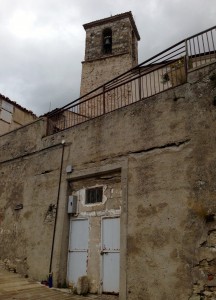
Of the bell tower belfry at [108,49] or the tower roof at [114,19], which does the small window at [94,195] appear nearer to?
the bell tower belfry at [108,49]

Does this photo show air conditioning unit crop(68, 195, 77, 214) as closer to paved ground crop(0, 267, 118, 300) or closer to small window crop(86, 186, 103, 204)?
small window crop(86, 186, 103, 204)

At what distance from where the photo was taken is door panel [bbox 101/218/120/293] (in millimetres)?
6836

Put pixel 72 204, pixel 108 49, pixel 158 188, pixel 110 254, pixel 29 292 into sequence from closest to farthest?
pixel 158 188, pixel 29 292, pixel 110 254, pixel 72 204, pixel 108 49

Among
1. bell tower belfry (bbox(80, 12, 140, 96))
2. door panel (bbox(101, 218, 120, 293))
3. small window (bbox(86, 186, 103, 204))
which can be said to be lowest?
door panel (bbox(101, 218, 120, 293))

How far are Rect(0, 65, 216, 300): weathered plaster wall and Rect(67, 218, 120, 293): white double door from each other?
10.0 inches

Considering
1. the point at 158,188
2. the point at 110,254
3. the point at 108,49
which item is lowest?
the point at 110,254

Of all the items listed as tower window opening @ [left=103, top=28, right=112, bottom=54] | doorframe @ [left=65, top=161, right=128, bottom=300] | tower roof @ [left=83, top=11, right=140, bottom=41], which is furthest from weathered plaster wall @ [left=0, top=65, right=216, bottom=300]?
tower roof @ [left=83, top=11, right=140, bottom=41]

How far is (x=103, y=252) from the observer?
7230 millimetres

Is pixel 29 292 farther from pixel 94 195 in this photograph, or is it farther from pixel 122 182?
pixel 122 182

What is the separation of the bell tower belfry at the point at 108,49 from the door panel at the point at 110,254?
39.0ft

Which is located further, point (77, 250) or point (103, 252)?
point (77, 250)

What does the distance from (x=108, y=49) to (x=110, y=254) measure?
15041mm

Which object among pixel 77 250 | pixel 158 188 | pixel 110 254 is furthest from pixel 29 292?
pixel 158 188

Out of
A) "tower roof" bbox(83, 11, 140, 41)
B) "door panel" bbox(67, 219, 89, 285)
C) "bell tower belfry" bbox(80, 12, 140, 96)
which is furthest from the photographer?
"tower roof" bbox(83, 11, 140, 41)
